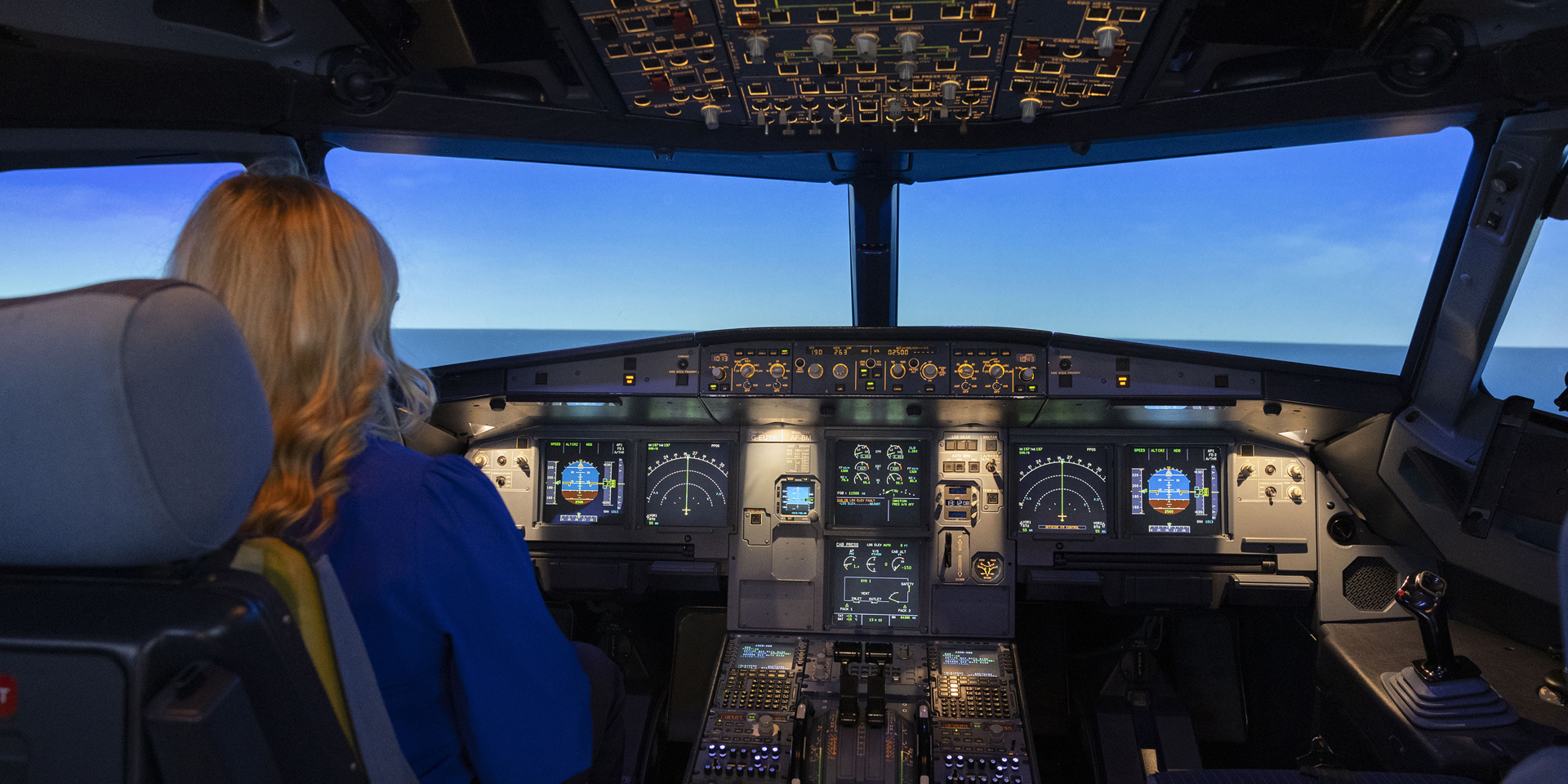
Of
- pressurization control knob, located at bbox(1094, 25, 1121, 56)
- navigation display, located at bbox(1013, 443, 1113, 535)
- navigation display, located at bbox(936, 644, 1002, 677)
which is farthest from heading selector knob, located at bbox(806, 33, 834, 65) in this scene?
navigation display, located at bbox(936, 644, 1002, 677)

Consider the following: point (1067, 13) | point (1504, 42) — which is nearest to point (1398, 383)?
point (1504, 42)

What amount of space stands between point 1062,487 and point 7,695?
10.3ft

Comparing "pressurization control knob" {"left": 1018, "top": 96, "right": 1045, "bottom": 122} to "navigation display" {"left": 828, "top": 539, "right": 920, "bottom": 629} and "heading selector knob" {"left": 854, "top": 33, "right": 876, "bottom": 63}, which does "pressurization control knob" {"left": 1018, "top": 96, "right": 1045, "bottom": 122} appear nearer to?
"heading selector knob" {"left": 854, "top": 33, "right": 876, "bottom": 63}

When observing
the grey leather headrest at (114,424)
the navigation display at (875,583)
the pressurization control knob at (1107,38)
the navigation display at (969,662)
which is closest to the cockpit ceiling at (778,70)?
the pressurization control knob at (1107,38)

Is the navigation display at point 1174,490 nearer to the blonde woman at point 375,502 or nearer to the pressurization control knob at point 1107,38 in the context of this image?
the pressurization control knob at point 1107,38

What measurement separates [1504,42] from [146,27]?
11.1ft

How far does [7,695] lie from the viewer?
63cm

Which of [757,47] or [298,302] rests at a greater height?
[757,47]

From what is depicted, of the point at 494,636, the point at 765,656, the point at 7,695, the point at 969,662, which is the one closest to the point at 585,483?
the point at 765,656

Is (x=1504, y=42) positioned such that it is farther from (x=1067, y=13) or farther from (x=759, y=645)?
(x=759, y=645)

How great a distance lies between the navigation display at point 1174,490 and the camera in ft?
10.4

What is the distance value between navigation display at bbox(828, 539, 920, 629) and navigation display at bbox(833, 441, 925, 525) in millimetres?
104

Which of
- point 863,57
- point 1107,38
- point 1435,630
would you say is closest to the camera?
point 1107,38

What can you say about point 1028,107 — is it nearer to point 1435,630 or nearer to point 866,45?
point 866,45
